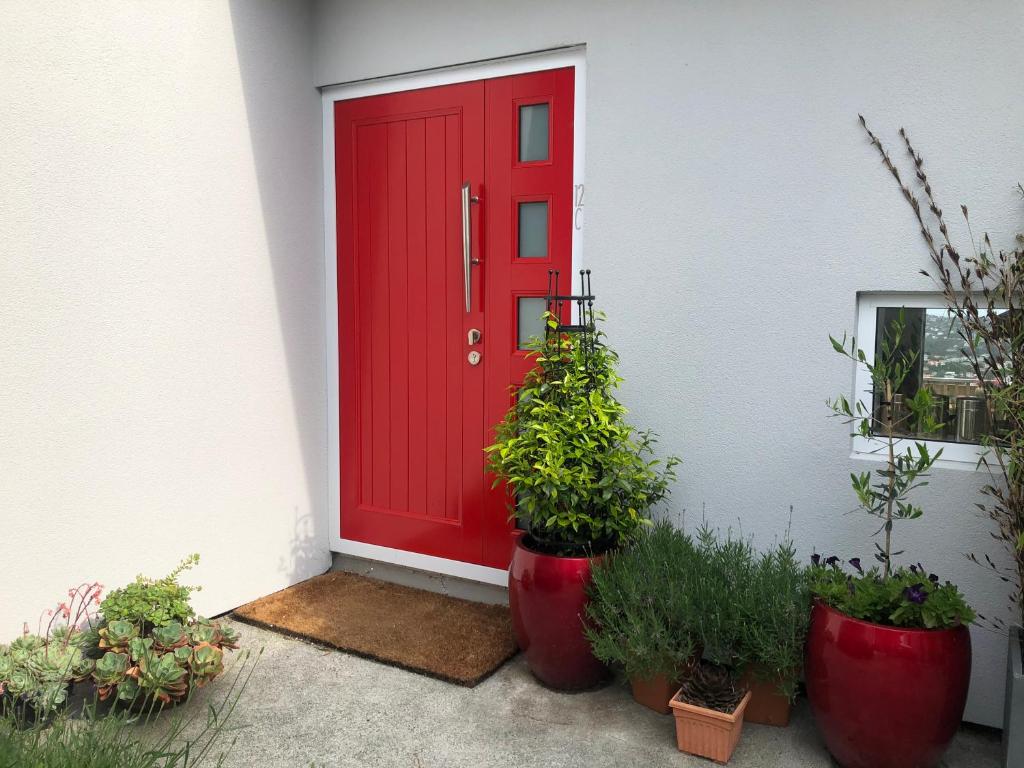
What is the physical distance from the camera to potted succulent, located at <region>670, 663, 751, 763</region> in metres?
2.50

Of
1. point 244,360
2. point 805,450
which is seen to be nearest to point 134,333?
point 244,360

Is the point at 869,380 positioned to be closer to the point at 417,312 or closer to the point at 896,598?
the point at 896,598

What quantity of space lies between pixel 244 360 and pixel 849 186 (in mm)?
2499

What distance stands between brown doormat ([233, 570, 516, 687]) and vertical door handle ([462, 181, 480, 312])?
132 centimetres

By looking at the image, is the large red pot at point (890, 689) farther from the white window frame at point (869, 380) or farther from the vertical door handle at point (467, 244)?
the vertical door handle at point (467, 244)

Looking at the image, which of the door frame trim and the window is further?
the door frame trim

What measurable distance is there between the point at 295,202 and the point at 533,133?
118cm

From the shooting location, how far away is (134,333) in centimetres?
320

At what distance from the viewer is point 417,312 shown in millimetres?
3785

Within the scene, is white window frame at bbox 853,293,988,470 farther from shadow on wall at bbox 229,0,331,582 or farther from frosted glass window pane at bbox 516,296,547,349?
A: shadow on wall at bbox 229,0,331,582

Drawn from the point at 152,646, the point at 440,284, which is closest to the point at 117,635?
the point at 152,646

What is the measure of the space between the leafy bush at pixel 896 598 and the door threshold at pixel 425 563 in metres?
1.44

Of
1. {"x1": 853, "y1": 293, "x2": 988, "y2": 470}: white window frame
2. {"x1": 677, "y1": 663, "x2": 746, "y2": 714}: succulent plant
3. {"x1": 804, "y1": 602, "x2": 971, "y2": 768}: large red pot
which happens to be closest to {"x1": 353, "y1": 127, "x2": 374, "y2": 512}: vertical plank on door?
{"x1": 677, "y1": 663, "x2": 746, "y2": 714}: succulent plant

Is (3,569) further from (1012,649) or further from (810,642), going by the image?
(1012,649)
